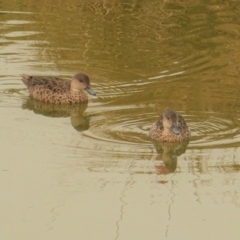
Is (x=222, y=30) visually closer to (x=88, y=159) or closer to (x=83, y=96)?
(x=83, y=96)

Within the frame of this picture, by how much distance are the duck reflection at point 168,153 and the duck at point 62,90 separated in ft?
6.18

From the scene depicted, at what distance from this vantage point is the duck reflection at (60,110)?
36.7 ft

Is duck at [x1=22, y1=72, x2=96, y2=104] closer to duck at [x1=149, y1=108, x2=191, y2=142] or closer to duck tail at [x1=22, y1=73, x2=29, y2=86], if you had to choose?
duck tail at [x1=22, y1=73, x2=29, y2=86]

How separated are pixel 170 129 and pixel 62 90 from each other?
7.01 feet

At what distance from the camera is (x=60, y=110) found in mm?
11727

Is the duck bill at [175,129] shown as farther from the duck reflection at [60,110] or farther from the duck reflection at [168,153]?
the duck reflection at [60,110]

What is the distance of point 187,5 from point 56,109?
16.4 ft

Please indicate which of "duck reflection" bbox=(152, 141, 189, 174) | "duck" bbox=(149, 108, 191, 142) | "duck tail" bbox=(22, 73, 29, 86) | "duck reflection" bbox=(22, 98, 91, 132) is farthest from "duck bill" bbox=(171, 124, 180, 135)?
"duck tail" bbox=(22, 73, 29, 86)

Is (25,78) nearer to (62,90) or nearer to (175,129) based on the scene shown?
(62,90)

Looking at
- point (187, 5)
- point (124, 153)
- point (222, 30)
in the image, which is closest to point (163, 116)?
point (124, 153)

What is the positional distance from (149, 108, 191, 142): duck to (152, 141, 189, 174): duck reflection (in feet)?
0.16

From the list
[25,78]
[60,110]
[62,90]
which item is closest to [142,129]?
[60,110]

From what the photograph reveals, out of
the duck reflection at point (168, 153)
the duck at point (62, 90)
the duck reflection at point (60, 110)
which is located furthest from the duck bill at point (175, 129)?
the duck at point (62, 90)

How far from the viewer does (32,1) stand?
651 inches
